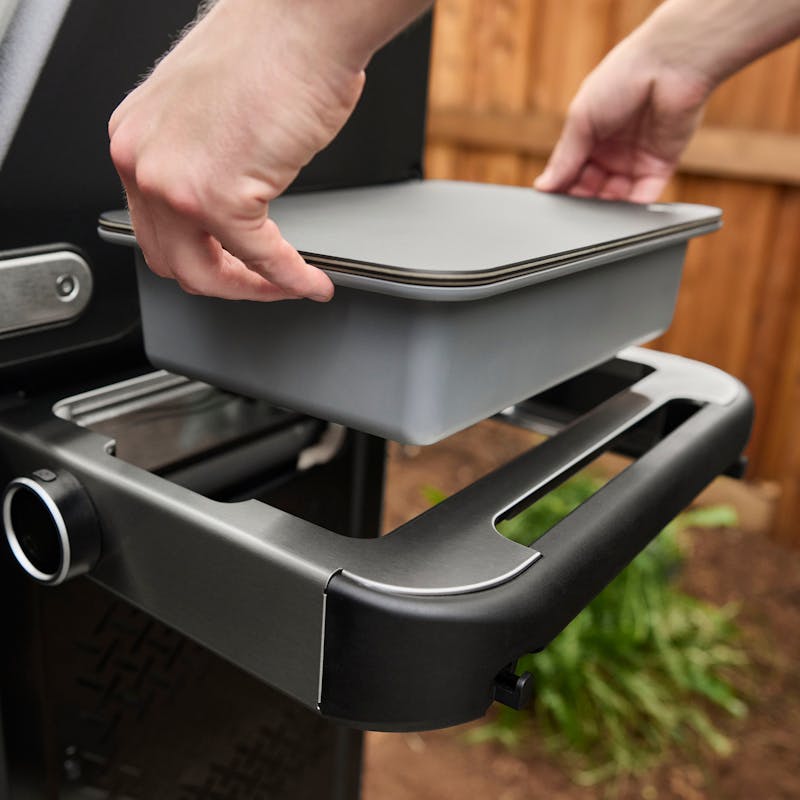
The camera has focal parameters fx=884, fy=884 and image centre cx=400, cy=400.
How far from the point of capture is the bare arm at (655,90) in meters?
0.83

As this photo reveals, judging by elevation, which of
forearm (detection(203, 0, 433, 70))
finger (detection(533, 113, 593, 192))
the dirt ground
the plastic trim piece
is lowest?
the dirt ground

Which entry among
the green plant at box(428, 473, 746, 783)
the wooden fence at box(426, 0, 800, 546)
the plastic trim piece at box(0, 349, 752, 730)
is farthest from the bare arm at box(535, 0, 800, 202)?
the wooden fence at box(426, 0, 800, 546)

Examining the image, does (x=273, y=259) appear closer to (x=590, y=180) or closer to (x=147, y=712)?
(x=147, y=712)

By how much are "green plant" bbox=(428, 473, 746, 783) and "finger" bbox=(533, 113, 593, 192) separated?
3.83 ft

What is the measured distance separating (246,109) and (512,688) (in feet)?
1.06

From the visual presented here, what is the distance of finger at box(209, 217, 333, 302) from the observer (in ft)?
1.38

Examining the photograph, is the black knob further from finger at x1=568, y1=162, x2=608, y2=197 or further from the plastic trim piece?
finger at x1=568, y1=162, x2=608, y2=197

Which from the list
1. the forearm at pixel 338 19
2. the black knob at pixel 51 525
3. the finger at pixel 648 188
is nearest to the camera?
the forearm at pixel 338 19

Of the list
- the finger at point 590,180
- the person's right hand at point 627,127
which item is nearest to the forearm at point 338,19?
the person's right hand at point 627,127

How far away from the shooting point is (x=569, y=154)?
92 centimetres

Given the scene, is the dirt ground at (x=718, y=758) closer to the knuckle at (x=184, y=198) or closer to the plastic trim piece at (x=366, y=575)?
the plastic trim piece at (x=366, y=575)

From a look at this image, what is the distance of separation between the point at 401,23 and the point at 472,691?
0.34m

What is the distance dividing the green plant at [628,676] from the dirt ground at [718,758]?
4 centimetres

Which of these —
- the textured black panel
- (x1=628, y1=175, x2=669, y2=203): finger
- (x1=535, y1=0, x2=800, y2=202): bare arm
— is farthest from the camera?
(x1=628, y1=175, x2=669, y2=203): finger
